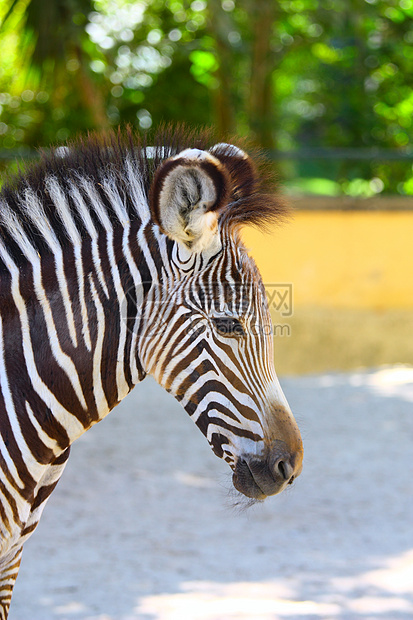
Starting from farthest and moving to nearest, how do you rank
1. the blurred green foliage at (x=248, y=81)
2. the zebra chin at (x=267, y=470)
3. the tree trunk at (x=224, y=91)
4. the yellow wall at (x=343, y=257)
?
the tree trunk at (x=224, y=91) → the blurred green foliage at (x=248, y=81) → the yellow wall at (x=343, y=257) → the zebra chin at (x=267, y=470)

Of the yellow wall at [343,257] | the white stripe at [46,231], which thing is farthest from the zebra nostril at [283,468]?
the yellow wall at [343,257]

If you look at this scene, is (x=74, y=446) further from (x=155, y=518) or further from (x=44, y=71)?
(x=44, y=71)

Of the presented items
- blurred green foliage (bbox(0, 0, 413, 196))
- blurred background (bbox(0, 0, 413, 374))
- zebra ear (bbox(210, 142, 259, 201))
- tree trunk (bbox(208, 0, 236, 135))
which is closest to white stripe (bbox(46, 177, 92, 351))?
zebra ear (bbox(210, 142, 259, 201))

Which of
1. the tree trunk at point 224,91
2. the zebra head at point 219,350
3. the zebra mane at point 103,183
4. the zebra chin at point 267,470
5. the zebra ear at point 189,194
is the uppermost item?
the tree trunk at point 224,91

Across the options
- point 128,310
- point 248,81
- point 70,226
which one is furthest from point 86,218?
point 248,81

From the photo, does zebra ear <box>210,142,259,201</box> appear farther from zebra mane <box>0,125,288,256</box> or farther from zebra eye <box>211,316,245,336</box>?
zebra eye <box>211,316,245,336</box>

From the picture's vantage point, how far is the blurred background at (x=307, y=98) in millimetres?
10062

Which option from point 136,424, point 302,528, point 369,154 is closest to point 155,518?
point 302,528

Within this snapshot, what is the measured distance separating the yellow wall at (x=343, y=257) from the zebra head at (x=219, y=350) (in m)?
9.09

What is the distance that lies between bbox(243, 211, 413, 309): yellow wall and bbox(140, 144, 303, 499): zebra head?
9090 mm

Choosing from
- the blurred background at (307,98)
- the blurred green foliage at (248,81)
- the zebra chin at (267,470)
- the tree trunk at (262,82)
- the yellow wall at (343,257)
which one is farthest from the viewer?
the tree trunk at (262,82)

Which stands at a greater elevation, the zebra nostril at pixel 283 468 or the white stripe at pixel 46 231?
the white stripe at pixel 46 231

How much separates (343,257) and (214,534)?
6.88 m

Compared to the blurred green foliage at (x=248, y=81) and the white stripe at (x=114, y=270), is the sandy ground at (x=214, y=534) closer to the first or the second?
the white stripe at (x=114, y=270)
